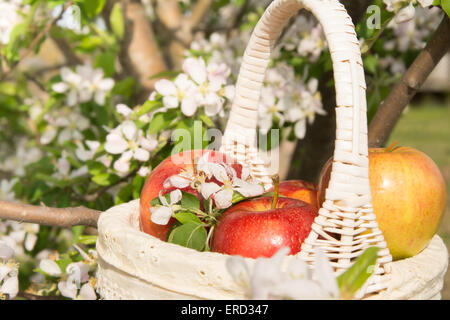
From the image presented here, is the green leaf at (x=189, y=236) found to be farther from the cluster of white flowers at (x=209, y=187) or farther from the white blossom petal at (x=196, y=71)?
the white blossom petal at (x=196, y=71)

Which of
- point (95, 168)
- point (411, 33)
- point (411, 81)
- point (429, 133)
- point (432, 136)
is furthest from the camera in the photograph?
point (429, 133)

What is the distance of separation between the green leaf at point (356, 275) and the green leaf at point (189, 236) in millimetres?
317

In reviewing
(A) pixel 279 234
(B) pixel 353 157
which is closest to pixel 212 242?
(A) pixel 279 234

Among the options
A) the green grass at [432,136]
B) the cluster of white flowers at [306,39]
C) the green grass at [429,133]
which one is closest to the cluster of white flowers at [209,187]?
the cluster of white flowers at [306,39]

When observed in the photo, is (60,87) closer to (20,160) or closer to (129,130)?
(129,130)

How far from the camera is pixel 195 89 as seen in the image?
136 cm

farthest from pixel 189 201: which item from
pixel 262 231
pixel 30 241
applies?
pixel 30 241

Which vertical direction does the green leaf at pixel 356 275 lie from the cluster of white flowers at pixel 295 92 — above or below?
below

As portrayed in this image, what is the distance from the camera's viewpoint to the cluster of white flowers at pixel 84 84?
180 cm

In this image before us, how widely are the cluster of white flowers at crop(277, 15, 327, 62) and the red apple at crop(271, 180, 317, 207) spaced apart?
0.71 metres

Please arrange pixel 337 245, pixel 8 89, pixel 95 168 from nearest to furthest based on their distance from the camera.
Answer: pixel 337 245
pixel 95 168
pixel 8 89

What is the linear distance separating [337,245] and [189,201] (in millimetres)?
309
